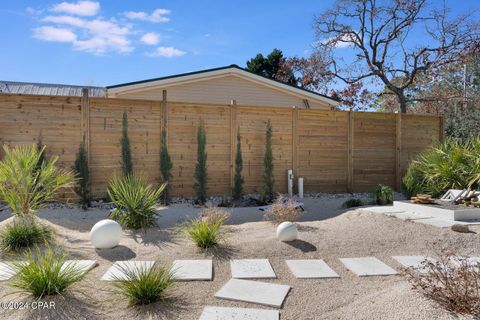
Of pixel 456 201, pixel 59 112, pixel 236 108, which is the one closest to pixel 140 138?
pixel 59 112

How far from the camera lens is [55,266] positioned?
10.2ft

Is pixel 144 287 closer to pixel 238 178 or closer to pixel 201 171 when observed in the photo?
pixel 201 171

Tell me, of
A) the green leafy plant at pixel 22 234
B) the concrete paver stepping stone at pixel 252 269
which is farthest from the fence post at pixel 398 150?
the green leafy plant at pixel 22 234

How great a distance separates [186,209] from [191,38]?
5817 millimetres

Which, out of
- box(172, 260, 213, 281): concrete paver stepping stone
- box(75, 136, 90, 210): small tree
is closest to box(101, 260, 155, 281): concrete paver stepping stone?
box(172, 260, 213, 281): concrete paver stepping stone

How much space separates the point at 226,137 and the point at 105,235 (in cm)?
494

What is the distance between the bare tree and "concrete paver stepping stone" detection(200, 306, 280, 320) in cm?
1575

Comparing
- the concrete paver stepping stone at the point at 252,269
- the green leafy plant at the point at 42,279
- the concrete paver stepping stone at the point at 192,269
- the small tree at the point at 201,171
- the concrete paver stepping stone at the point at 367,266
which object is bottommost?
the concrete paver stepping stone at the point at 367,266

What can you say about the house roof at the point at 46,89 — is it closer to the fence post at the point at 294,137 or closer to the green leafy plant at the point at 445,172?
the fence post at the point at 294,137

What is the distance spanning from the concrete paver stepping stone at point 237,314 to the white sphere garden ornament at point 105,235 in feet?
6.48

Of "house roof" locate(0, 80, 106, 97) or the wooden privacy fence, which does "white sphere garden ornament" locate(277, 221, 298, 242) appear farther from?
"house roof" locate(0, 80, 106, 97)

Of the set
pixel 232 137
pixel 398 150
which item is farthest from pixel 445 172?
pixel 232 137

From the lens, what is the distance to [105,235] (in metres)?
4.39

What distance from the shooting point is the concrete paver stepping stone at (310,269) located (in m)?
3.76
